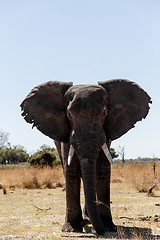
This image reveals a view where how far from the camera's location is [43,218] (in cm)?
820

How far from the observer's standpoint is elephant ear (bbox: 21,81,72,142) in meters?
7.11

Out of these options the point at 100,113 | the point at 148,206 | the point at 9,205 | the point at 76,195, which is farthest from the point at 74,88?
the point at 9,205

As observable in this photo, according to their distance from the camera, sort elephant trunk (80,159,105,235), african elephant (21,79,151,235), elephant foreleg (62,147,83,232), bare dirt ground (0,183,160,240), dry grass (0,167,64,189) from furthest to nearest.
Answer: dry grass (0,167,64,189) → elephant foreleg (62,147,83,232) → bare dirt ground (0,183,160,240) → african elephant (21,79,151,235) → elephant trunk (80,159,105,235)

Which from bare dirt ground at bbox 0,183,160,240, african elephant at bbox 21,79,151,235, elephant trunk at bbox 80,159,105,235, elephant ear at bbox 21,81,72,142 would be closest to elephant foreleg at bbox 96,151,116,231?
african elephant at bbox 21,79,151,235

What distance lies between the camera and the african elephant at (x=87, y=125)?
590cm

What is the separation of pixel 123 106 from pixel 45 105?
1.57 meters

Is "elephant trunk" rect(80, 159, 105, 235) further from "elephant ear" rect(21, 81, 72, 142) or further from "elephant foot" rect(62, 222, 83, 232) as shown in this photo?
"elephant ear" rect(21, 81, 72, 142)

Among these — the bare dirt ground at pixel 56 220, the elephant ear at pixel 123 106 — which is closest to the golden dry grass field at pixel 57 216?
the bare dirt ground at pixel 56 220

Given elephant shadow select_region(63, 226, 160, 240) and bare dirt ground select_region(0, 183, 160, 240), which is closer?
elephant shadow select_region(63, 226, 160, 240)

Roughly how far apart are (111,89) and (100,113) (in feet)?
3.54

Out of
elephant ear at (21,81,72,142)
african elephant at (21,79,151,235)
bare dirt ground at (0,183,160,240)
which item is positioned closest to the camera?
african elephant at (21,79,151,235)

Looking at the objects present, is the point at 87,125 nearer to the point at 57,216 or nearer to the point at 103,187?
the point at 103,187

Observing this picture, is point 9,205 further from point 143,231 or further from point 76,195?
point 143,231

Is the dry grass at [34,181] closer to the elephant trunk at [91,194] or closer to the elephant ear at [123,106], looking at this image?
the elephant ear at [123,106]
